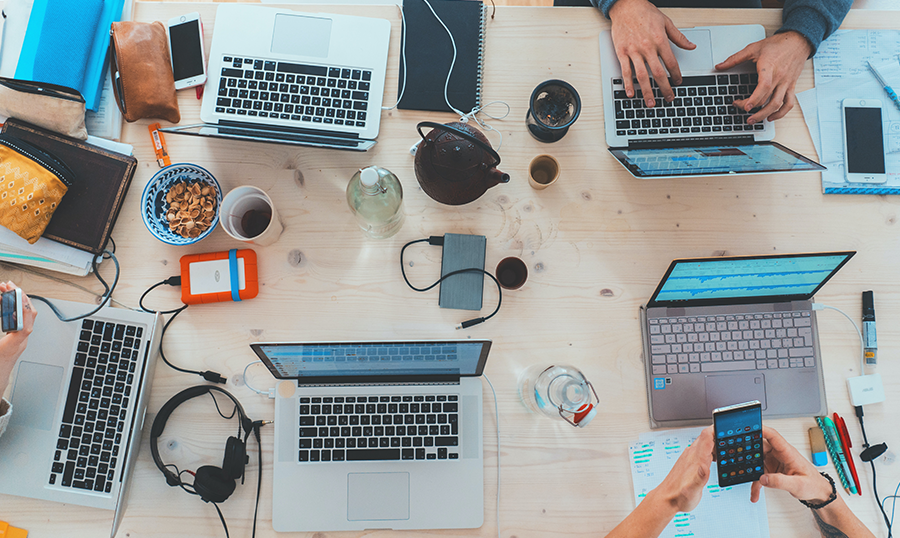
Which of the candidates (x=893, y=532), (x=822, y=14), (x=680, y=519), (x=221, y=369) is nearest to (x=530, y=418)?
A: (x=680, y=519)

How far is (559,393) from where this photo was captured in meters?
1.00

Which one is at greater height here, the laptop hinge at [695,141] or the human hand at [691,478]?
the laptop hinge at [695,141]

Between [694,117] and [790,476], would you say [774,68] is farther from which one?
[790,476]

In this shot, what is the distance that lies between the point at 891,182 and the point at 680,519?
0.89 meters

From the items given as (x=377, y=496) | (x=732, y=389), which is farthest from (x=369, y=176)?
(x=732, y=389)

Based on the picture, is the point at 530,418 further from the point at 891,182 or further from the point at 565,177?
the point at 891,182

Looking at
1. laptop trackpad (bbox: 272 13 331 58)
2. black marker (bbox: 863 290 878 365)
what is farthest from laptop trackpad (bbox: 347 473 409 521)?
black marker (bbox: 863 290 878 365)

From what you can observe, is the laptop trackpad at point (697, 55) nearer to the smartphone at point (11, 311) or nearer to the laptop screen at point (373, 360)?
the laptop screen at point (373, 360)

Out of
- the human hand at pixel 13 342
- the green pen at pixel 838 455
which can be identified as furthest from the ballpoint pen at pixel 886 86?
the human hand at pixel 13 342

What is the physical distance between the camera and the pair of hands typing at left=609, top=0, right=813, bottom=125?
1.02 metres

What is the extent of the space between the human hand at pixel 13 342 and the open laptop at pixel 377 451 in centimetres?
45

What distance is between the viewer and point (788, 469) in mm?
941

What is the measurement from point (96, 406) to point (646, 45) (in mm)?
1360

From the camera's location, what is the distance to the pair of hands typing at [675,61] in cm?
102
